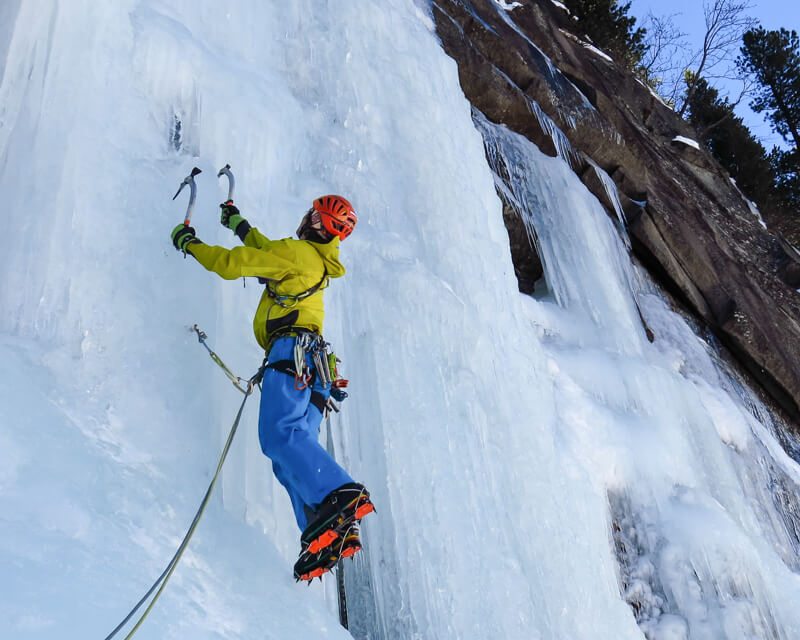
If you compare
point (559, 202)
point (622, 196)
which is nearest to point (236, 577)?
point (559, 202)

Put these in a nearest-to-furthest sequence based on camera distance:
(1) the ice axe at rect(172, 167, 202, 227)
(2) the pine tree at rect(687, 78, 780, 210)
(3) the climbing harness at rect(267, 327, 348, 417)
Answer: (3) the climbing harness at rect(267, 327, 348, 417), (1) the ice axe at rect(172, 167, 202, 227), (2) the pine tree at rect(687, 78, 780, 210)

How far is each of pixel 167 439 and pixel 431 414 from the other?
128cm

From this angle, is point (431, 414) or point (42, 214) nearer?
point (42, 214)

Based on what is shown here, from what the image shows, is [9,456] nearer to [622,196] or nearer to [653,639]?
[653,639]

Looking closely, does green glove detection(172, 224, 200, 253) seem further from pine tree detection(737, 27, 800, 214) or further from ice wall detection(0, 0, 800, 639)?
pine tree detection(737, 27, 800, 214)

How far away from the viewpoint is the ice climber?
2.00 m

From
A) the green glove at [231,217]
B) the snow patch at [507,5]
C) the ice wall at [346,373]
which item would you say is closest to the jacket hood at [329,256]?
the green glove at [231,217]

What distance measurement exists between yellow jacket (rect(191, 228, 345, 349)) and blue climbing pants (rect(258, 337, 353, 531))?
0.37 feet

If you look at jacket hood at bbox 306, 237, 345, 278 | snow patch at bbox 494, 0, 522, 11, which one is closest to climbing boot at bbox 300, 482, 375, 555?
jacket hood at bbox 306, 237, 345, 278

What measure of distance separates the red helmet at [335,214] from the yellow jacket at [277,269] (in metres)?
0.10

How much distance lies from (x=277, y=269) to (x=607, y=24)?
1316cm

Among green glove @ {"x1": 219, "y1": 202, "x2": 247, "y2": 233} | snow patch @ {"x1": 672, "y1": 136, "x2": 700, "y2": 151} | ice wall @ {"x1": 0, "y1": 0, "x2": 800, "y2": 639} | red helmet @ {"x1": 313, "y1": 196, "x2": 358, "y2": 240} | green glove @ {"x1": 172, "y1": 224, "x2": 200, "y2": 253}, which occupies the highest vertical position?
snow patch @ {"x1": 672, "y1": 136, "x2": 700, "y2": 151}

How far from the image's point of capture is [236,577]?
1863 millimetres

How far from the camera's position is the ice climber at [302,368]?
200 centimetres
